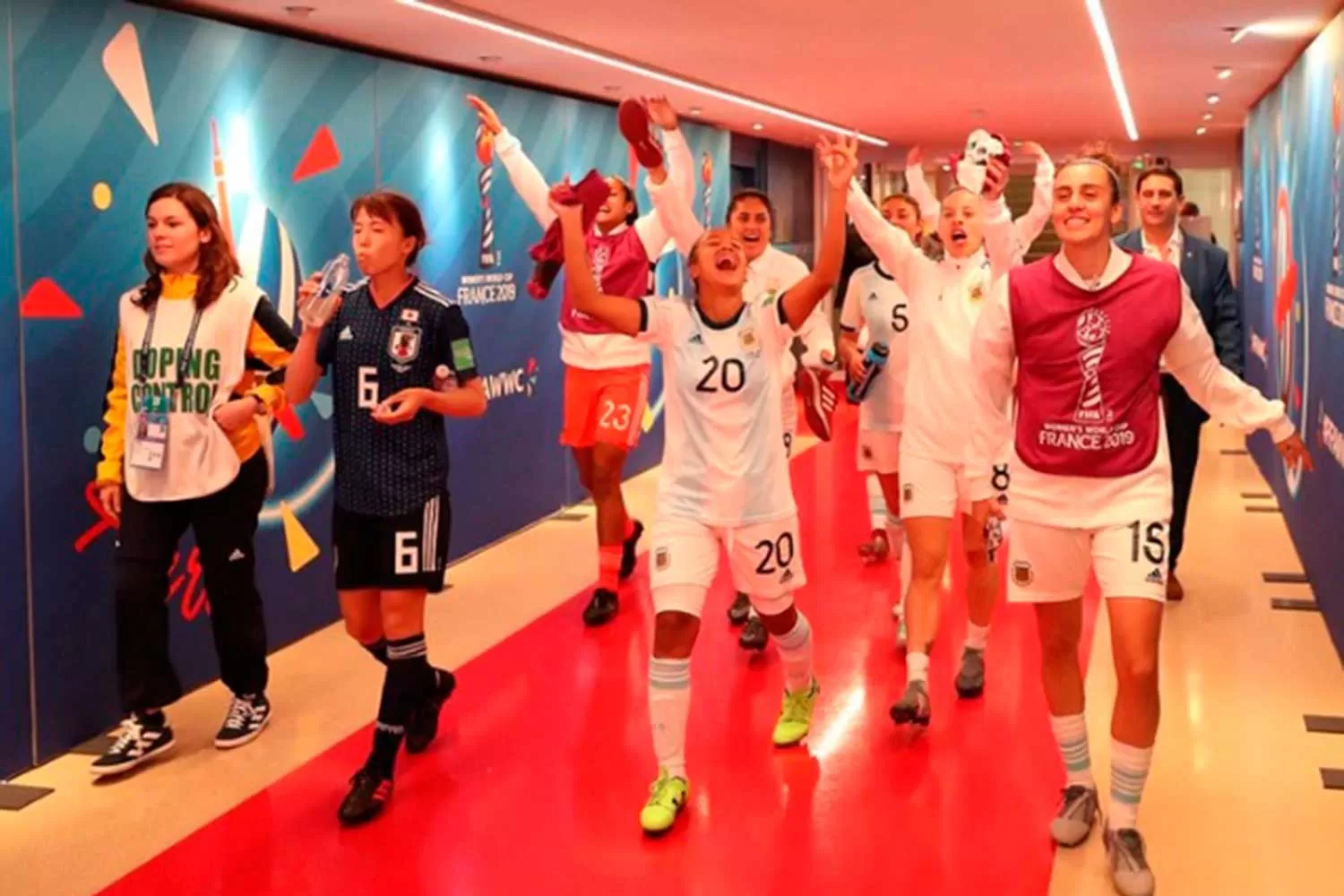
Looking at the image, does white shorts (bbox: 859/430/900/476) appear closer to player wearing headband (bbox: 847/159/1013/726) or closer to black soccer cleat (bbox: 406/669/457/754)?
player wearing headband (bbox: 847/159/1013/726)

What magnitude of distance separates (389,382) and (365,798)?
1.14 meters

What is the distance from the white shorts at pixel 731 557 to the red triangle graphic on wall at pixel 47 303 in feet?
6.57

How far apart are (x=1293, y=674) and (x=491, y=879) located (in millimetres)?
3210

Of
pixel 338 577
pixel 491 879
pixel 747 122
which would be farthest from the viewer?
pixel 747 122

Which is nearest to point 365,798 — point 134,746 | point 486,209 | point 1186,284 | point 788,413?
point 134,746

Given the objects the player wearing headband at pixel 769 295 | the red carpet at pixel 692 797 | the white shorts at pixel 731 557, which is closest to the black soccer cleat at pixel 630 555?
the player wearing headband at pixel 769 295

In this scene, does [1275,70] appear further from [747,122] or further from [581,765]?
[581,765]

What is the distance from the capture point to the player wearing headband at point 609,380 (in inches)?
260

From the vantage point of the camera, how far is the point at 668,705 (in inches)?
168

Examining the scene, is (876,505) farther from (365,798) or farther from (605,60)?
(365,798)

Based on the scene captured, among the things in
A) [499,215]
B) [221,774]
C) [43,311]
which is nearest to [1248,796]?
[221,774]

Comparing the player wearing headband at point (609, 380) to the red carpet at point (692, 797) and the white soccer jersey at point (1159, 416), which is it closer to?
the red carpet at point (692, 797)

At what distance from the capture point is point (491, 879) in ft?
13.1

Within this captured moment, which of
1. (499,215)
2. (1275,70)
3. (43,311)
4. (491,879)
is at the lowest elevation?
(491,879)
